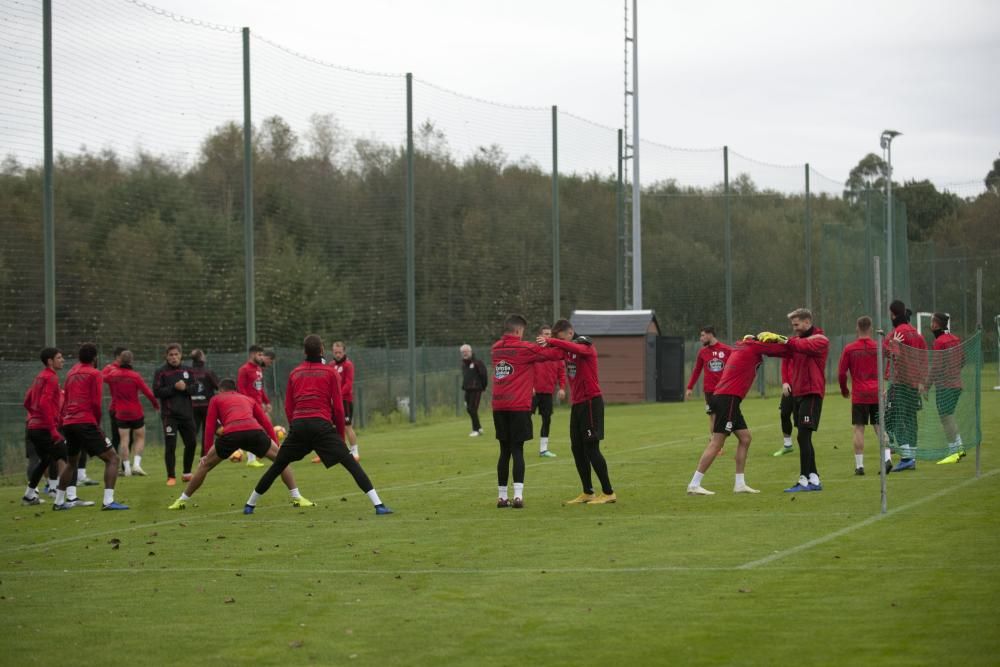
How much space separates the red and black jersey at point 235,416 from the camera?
16375 millimetres

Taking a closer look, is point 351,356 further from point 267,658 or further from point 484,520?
point 267,658

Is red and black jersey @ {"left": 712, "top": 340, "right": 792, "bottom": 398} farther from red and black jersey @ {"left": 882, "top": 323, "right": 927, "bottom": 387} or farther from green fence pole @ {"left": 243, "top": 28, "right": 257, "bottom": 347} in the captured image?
green fence pole @ {"left": 243, "top": 28, "right": 257, "bottom": 347}

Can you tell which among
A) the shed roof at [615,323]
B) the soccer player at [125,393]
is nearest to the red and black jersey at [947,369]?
the soccer player at [125,393]

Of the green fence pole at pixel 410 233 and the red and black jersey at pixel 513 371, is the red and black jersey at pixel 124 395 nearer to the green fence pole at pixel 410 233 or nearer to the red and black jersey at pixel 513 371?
the red and black jersey at pixel 513 371

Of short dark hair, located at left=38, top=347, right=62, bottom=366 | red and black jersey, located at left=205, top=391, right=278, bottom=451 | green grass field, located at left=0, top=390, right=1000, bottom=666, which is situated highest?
short dark hair, located at left=38, top=347, right=62, bottom=366

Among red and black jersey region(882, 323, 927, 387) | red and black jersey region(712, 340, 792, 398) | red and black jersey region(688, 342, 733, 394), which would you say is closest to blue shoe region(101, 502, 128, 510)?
red and black jersey region(712, 340, 792, 398)

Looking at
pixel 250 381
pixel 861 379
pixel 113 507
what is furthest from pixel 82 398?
pixel 861 379

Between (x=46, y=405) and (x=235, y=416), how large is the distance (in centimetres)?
266

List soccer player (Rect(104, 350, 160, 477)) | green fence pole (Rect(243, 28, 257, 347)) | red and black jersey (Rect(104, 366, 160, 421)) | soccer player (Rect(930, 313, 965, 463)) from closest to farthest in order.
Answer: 1. soccer player (Rect(930, 313, 965, 463))
2. soccer player (Rect(104, 350, 160, 477))
3. red and black jersey (Rect(104, 366, 160, 421))
4. green fence pole (Rect(243, 28, 257, 347))

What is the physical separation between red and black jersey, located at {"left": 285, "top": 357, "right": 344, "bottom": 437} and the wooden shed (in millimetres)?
26273

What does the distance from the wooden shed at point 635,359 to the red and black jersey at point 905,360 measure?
74.8 feet

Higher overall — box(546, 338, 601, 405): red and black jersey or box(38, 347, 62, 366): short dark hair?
box(38, 347, 62, 366): short dark hair

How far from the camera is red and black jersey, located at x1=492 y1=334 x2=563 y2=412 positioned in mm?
15266

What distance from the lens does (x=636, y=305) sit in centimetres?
4559
